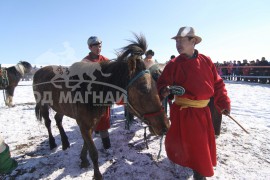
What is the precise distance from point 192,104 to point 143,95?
0.76 meters

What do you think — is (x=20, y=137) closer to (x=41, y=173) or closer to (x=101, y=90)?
(x=41, y=173)

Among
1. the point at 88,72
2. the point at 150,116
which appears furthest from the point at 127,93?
the point at 88,72

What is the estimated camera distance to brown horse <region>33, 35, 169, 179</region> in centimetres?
234

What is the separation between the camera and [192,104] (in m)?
2.69

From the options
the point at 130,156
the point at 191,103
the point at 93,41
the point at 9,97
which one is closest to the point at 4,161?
the point at 130,156

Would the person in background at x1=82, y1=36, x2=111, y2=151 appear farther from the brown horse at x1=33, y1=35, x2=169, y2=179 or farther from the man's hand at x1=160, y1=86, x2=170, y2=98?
the man's hand at x1=160, y1=86, x2=170, y2=98

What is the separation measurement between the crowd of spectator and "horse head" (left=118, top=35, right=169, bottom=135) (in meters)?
16.2

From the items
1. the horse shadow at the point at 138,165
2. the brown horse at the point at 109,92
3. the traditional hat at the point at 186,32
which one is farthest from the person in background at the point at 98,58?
the traditional hat at the point at 186,32

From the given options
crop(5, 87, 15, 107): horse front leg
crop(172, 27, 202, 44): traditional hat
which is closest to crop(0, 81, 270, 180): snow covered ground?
crop(172, 27, 202, 44): traditional hat

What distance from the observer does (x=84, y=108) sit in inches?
117

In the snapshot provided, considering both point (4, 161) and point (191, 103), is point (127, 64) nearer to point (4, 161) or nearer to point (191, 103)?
point (191, 103)

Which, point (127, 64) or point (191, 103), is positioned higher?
point (127, 64)

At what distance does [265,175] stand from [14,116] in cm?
718

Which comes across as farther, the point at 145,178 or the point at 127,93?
the point at 145,178
